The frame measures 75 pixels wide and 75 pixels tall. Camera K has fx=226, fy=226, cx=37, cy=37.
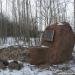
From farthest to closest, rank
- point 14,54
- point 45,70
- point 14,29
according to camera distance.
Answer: point 14,29
point 14,54
point 45,70

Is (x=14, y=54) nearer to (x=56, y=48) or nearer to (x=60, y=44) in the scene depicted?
(x=56, y=48)

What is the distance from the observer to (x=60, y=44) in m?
9.44

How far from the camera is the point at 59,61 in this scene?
30.6ft

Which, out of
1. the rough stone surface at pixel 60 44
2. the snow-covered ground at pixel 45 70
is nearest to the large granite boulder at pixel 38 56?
the rough stone surface at pixel 60 44

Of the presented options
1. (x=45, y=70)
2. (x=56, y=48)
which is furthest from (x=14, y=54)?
(x=45, y=70)

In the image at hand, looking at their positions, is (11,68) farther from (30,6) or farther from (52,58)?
(30,6)

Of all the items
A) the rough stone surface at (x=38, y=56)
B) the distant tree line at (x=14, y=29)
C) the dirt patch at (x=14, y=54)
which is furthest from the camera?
the distant tree line at (x=14, y=29)

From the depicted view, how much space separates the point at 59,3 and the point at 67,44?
12.8 meters

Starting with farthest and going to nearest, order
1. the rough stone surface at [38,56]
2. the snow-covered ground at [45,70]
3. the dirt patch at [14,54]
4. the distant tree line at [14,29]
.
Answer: the distant tree line at [14,29] < the dirt patch at [14,54] < the rough stone surface at [38,56] < the snow-covered ground at [45,70]

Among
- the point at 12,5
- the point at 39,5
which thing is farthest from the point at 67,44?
the point at 12,5

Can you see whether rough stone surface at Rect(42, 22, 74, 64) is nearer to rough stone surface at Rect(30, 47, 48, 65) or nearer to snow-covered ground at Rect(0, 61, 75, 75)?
rough stone surface at Rect(30, 47, 48, 65)

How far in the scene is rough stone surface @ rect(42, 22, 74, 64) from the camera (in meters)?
9.34

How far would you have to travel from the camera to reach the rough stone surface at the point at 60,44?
9.34 meters

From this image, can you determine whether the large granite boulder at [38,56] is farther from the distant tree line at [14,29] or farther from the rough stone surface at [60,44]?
the distant tree line at [14,29]
